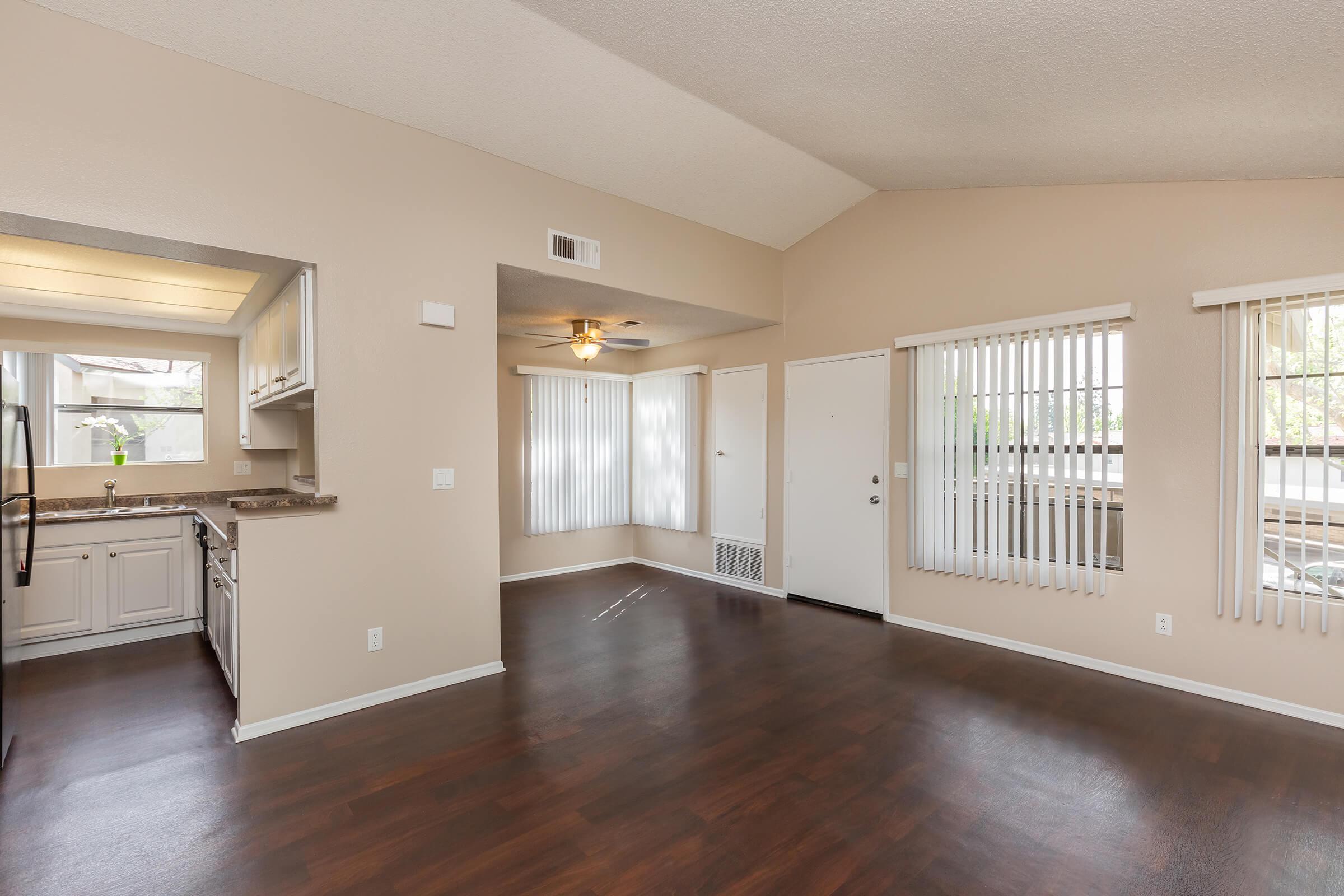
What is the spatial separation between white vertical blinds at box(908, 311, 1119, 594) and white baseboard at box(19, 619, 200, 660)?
18.4ft

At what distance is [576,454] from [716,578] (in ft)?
6.56

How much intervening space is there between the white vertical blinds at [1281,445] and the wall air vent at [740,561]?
3347 millimetres

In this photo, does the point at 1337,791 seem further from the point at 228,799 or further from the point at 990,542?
the point at 228,799

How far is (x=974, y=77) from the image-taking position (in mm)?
2838

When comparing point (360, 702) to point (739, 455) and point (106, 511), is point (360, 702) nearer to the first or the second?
point (106, 511)

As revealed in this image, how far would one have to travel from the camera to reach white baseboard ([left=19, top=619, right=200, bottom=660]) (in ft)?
Result: 13.4

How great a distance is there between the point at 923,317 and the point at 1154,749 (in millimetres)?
3058

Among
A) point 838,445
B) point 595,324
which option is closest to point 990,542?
point 838,445

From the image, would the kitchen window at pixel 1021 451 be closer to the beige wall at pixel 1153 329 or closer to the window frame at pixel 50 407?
the beige wall at pixel 1153 329

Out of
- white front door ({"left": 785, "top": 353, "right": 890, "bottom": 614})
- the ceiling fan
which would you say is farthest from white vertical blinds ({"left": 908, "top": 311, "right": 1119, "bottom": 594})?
the ceiling fan

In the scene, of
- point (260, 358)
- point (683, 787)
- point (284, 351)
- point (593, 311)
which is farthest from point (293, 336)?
point (683, 787)

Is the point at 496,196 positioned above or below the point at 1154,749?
above

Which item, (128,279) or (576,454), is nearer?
(128,279)

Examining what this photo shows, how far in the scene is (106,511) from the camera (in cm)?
440
